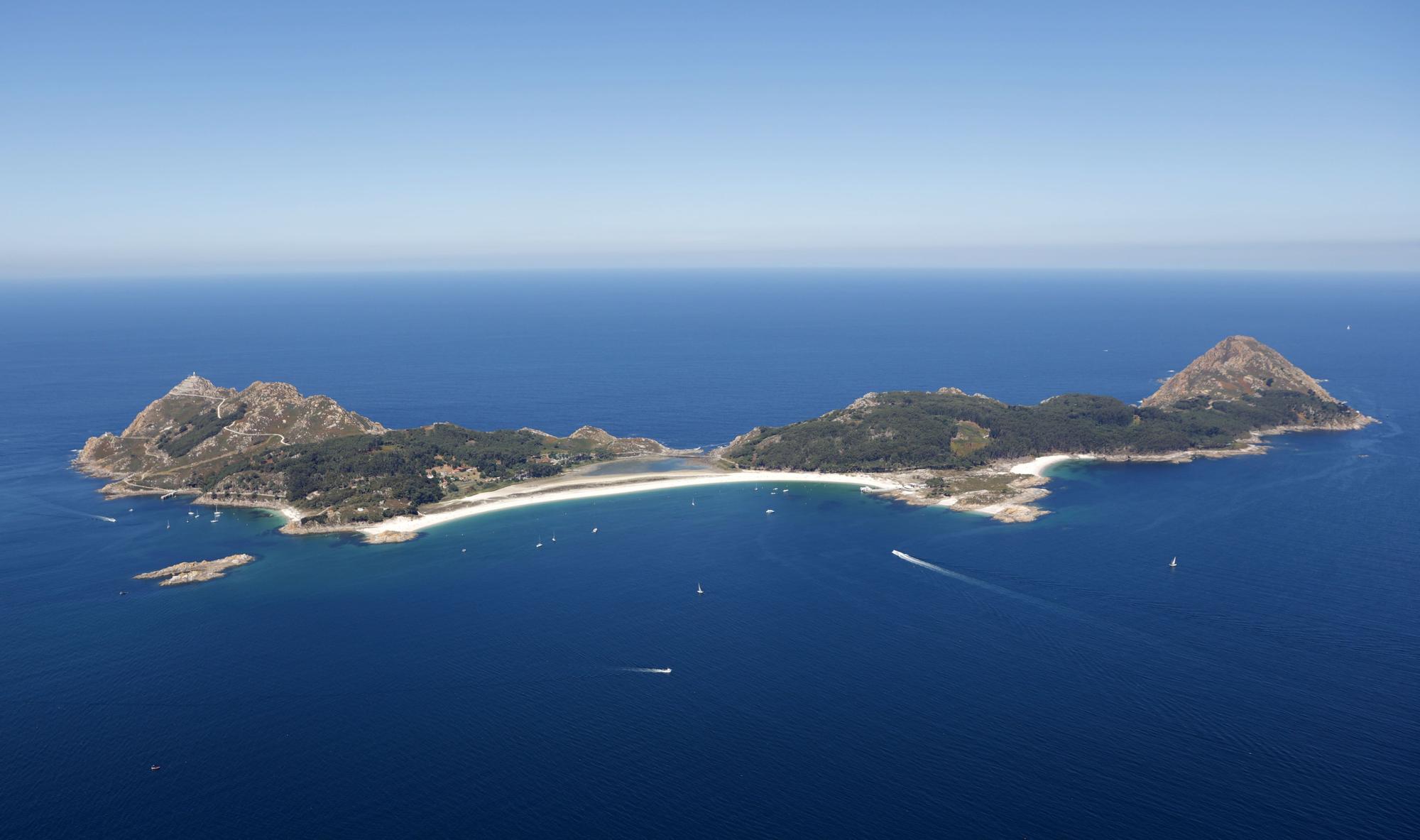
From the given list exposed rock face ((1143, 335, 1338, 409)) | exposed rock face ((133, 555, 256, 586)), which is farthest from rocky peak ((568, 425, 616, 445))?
exposed rock face ((1143, 335, 1338, 409))

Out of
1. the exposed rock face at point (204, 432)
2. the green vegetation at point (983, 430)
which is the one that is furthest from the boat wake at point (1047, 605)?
the exposed rock face at point (204, 432)

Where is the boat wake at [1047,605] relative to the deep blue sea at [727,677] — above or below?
above

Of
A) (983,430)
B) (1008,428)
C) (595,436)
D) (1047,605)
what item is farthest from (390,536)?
(1008,428)

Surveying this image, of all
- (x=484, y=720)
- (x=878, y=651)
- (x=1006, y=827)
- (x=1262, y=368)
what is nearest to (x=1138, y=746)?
(x=1006, y=827)

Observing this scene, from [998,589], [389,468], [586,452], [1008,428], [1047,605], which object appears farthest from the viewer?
[1008,428]

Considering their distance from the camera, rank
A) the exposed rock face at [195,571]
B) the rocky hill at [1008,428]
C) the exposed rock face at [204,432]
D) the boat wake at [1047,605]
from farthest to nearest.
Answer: the rocky hill at [1008,428] → the exposed rock face at [204,432] → the exposed rock face at [195,571] → the boat wake at [1047,605]

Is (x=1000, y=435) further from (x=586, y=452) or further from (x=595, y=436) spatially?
(x=586, y=452)

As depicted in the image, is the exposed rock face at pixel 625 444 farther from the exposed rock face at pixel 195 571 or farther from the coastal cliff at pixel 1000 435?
the exposed rock face at pixel 195 571

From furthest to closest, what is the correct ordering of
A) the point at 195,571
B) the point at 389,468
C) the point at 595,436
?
the point at 595,436 < the point at 389,468 < the point at 195,571
